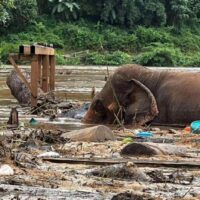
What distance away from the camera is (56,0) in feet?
196

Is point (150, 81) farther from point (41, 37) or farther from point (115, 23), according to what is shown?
point (115, 23)

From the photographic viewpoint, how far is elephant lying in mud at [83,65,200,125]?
39.3 feet

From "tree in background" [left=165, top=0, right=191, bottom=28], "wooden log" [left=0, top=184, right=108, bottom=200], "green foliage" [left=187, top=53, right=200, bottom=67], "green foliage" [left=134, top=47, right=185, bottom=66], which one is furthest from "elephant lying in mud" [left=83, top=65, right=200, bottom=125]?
"tree in background" [left=165, top=0, right=191, bottom=28]

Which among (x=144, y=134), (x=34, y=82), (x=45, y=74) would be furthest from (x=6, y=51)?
(x=144, y=134)

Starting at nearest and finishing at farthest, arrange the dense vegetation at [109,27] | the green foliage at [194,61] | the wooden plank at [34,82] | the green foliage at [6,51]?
the wooden plank at [34,82] → the green foliage at [6,51] → the green foliage at [194,61] → the dense vegetation at [109,27]

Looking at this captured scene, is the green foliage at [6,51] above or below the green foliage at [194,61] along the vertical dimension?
above

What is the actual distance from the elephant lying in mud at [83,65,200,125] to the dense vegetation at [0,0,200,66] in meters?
38.6

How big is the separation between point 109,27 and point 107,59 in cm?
1099

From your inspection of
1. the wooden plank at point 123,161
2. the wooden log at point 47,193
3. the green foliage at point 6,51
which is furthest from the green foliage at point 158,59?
the wooden log at point 47,193

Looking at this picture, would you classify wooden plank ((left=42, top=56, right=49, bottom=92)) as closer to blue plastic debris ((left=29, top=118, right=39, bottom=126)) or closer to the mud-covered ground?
blue plastic debris ((left=29, top=118, right=39, bottom=126))

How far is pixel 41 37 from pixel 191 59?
11.4 m

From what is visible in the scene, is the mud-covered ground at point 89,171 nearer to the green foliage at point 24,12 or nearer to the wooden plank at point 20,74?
the wooden plank at point 20,74

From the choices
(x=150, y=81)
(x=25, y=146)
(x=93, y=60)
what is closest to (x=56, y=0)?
(x=93, y=60)

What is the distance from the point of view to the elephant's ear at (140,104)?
12.0 m
